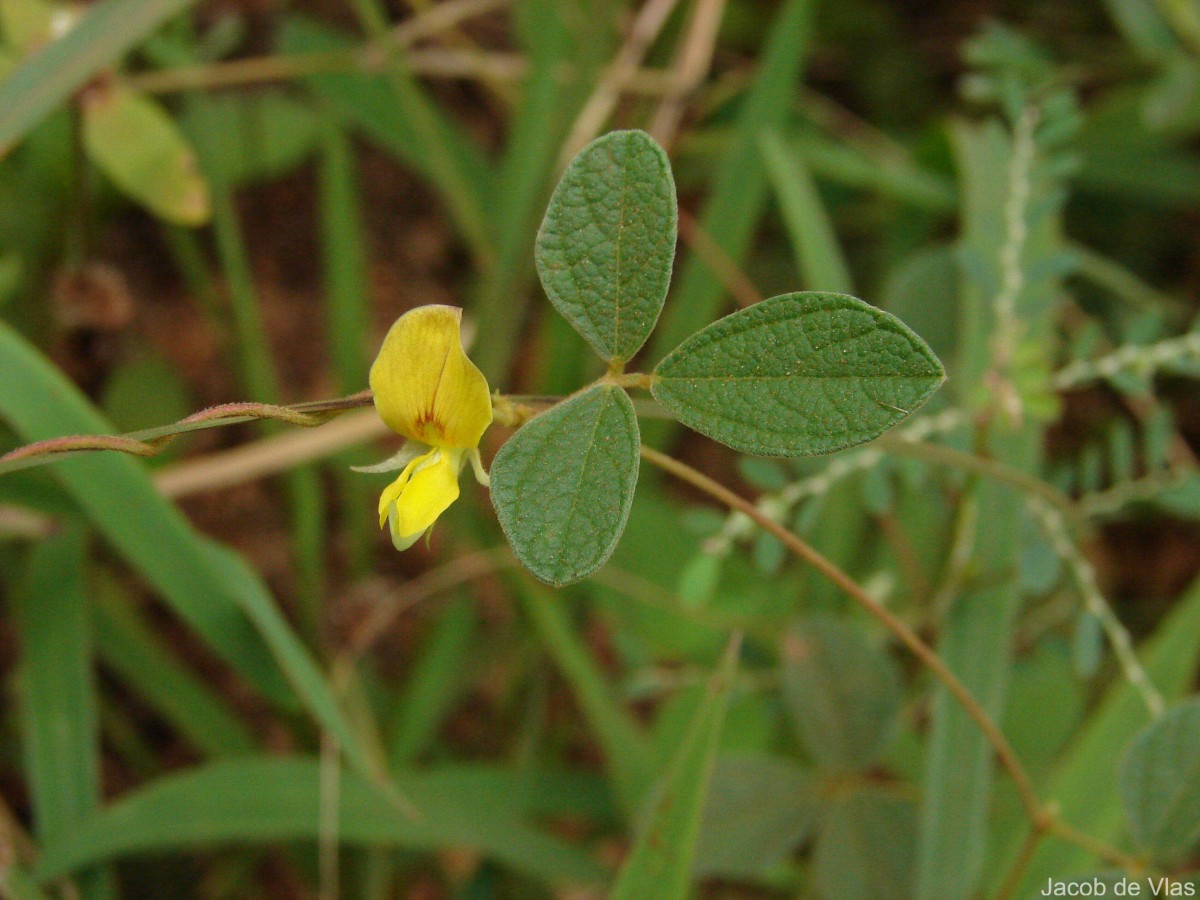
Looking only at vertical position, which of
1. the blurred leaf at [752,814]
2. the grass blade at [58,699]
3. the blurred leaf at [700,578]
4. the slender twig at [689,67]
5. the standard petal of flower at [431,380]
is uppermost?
the slender twig at [689,67]

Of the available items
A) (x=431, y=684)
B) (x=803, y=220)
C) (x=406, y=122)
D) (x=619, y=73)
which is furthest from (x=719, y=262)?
(x=431, y=684)

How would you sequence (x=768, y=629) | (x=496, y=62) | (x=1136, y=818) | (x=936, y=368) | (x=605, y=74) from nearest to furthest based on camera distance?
(x=936, y=368)
(x=1136, y=818)
(x=768, y=629)
(x=605, y=74)
(x=496, y=62)

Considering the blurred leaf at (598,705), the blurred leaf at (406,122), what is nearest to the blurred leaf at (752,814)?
the blurred leaf at (598,705)

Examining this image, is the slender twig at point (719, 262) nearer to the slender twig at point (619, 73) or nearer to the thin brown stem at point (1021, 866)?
the slender twig at point (619, 73)

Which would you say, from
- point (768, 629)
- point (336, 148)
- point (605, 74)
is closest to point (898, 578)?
point (768, 629)

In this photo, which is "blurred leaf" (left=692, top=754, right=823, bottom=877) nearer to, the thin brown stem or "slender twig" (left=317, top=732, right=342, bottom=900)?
the thin brown stem

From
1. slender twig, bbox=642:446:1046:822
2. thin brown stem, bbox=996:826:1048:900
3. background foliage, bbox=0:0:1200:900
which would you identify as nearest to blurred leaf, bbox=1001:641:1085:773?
background foliage, bbox=0:0:1200:900

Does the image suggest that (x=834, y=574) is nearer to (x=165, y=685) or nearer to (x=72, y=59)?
(x=72, y=59)

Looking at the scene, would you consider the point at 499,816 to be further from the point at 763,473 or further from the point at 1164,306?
the point at 1164,306
